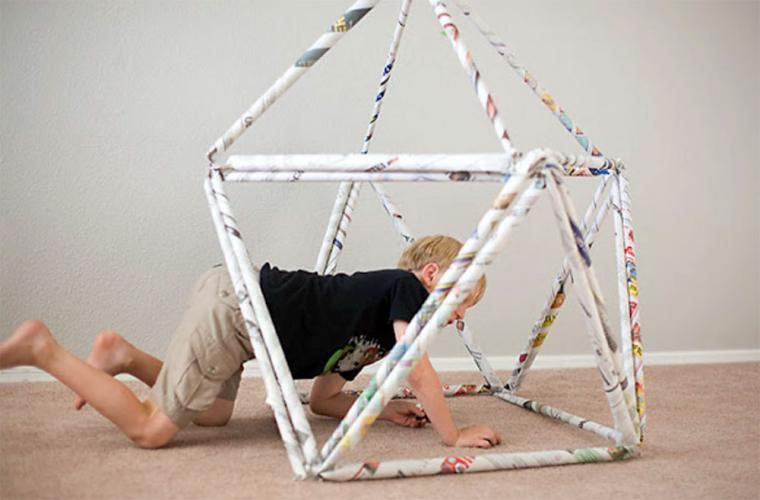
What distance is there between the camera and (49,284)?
2.12 meters

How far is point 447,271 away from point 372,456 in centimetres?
39

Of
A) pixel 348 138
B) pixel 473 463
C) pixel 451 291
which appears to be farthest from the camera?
pixel 348 138

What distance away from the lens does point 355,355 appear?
1603 mm

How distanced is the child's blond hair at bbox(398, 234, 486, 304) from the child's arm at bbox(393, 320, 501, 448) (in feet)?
0.71

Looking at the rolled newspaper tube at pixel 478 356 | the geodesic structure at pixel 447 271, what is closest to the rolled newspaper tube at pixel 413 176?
the geodesic structure at pixel 447 271

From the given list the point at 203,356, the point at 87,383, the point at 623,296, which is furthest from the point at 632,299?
the point at 87,383

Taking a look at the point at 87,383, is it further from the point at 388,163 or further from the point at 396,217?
the point at 396,217

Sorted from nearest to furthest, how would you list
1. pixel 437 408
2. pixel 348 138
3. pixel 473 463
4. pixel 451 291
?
pixel 451 291, pixel 473 463, pixel 437 408, pixel 348 138

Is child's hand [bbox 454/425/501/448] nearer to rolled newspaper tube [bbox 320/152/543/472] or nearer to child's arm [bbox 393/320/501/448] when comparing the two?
child's arm [bbox 393/320/501/448]

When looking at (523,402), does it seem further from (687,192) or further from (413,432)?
→ (687,192)

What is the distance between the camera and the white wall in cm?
212

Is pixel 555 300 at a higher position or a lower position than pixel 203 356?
lower

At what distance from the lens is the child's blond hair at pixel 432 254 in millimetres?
1653

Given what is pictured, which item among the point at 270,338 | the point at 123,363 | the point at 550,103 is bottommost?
the point at 123,363
